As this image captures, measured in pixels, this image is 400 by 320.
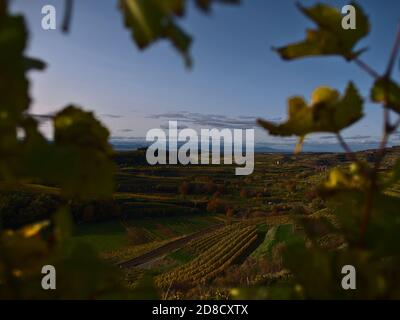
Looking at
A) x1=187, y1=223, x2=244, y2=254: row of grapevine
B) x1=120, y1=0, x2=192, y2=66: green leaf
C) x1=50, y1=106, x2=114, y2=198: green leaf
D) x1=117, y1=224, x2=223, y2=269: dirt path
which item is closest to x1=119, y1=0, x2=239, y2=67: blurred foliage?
x1=120, y1=0, x2=192, y2=66: green leaf

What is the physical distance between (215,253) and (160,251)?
4.19 meters

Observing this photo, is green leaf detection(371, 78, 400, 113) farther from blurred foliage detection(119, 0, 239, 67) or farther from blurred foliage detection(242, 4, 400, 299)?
blurred foliage detection(119, 0, 239, 67)

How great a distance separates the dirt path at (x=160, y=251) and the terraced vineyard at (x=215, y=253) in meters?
1.19

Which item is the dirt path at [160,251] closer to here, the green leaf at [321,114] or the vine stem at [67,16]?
the green leaf at [321,114]

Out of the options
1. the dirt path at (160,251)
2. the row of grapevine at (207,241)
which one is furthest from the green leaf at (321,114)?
the row of grapevine at (207,241)

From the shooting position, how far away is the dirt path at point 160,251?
2572cm

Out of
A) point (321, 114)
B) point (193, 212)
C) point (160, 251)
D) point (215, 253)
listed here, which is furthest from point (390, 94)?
point (193, 212)

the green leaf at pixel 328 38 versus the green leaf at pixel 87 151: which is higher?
the green leaf at pixel 328 38

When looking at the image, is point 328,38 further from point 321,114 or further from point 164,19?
point 164,19

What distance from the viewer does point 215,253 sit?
87.7ft

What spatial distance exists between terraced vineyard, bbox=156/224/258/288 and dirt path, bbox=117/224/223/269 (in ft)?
3.91

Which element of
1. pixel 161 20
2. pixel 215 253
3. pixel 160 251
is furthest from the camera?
pixel 160 251

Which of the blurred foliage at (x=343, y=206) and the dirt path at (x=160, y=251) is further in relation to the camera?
the dirt path at (x=160, y=251)

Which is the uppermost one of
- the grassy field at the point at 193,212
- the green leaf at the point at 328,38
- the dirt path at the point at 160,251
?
the green leaf at the point at 328,38
